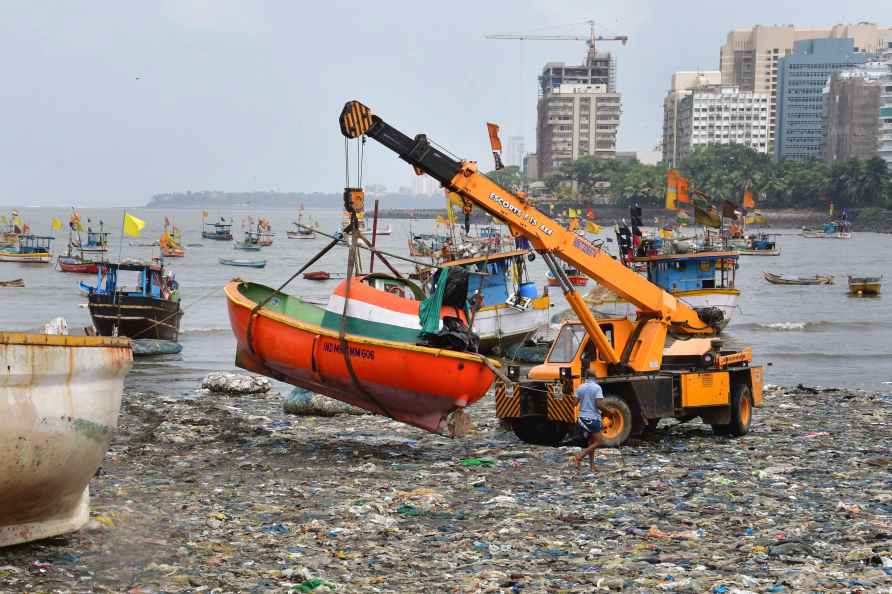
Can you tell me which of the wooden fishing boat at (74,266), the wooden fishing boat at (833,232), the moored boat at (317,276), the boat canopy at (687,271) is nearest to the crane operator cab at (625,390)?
the boat canopy at (687,271)

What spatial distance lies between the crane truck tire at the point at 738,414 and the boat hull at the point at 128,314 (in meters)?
20.4

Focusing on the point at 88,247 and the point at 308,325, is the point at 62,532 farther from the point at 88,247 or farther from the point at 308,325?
the point at 88,247

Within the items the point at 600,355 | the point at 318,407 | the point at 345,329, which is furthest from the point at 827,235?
the point at 345,329

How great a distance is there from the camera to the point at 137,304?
116ft

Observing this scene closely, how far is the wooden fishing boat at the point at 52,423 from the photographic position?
9.65 metres

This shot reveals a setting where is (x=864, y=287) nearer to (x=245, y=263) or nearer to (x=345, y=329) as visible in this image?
(x=245, y=263)

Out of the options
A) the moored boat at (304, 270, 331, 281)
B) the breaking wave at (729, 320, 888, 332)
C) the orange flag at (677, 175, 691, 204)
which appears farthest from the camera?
the moored boat at (304, 270, 331, 281)

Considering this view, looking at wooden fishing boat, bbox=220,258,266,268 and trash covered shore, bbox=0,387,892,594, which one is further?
wooden fishing boat, bbox=220,258,266,268

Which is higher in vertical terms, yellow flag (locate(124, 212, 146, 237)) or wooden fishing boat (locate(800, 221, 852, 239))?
yellow flag (locate(124, 212, 146, 237))

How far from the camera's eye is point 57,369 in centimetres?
998

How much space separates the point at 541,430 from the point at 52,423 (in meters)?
→ 8.57

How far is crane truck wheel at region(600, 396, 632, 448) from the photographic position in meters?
16.5

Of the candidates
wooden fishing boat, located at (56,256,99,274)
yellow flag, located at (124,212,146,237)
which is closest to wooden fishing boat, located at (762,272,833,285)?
wooden fishing boat, located at (56,256,99,274)

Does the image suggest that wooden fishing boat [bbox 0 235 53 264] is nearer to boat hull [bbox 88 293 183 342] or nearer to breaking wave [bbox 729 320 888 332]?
boat hull [bbox 88 293 183 342]
